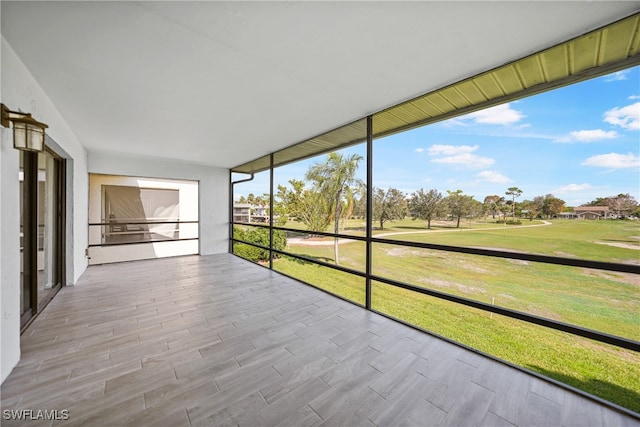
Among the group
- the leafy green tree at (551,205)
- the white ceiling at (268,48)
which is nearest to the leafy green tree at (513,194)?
the leafy green tree at (551,205)

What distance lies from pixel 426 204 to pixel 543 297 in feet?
11.1

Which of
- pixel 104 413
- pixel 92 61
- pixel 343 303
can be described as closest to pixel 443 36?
pixel 92 61

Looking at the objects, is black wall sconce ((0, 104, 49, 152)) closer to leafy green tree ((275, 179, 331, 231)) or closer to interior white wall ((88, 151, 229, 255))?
interior white wall ((88, 151, 229, 255))

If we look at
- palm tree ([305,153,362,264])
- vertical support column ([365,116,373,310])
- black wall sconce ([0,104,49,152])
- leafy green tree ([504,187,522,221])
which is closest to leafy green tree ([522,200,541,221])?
leafy green tree ([504,187,522,221])

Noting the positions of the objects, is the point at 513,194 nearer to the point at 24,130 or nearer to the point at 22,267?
the point at 24,130

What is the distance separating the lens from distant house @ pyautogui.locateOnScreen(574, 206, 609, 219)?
284 cm

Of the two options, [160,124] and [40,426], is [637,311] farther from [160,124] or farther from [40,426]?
[160,124]

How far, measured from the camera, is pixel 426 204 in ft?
22.5

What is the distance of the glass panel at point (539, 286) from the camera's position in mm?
4383

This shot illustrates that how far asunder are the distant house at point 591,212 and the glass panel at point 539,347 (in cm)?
155

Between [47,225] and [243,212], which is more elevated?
[243,212]

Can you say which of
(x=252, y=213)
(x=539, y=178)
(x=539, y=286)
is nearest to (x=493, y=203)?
(x=539, y=178)

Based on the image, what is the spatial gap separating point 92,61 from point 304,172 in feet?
28.0

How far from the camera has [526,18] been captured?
1377mm
